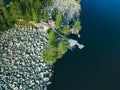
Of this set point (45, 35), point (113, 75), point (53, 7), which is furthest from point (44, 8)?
point (113, 75)

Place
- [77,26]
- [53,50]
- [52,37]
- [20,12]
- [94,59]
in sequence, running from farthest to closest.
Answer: [77,26]
[20,12]
[94,59]
[52,37]
[53,50]

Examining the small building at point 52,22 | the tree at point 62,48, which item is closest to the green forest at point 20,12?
the small building at point 52,22

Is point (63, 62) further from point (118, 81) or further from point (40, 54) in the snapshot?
point (118, 81)

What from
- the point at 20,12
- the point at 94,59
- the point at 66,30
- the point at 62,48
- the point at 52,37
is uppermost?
the point at 20,12

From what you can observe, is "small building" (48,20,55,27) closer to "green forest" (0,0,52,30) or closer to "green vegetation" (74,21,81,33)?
"green forest" (0,0,52,30)

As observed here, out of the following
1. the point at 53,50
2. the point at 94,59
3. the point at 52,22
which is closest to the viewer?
the point at 53,50

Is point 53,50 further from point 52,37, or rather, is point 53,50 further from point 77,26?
point 77,26

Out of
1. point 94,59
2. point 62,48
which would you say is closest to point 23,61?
point 62,48

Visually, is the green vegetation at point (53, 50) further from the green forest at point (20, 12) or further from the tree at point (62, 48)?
the green forest at point (20, 12)
